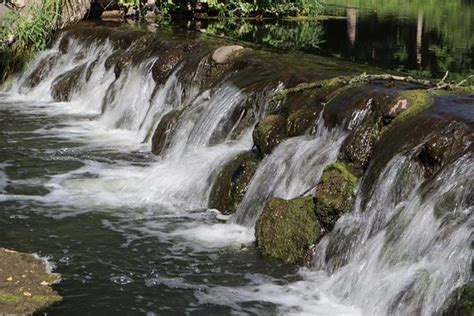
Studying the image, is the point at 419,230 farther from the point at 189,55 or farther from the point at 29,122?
the point at 29,122

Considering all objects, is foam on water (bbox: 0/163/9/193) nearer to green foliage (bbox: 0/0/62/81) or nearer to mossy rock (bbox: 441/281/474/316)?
mossy rock (bbox: 441/281/474/316)

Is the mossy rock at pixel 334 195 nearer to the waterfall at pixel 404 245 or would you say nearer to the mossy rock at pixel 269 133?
the waterfall at pixel 404 245

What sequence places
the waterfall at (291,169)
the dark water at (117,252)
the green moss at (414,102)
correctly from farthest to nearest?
1. the waterfall at (291,169)
2. the green moss at (414,102)
3. the dark water at (117,252)

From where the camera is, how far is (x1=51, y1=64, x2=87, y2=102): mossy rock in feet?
58.1

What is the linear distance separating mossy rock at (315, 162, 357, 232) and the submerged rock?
2.70 m

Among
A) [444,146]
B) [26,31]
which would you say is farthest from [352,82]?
[26,31]

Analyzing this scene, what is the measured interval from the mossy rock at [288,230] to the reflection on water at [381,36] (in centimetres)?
820

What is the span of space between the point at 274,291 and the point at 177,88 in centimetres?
705

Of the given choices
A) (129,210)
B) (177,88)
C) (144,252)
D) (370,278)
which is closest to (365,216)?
(370,278)

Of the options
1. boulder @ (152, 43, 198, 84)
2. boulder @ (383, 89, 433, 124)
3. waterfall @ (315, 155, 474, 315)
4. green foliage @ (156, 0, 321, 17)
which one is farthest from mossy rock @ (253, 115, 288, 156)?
green foliage @ (156, 0, 321, 17)

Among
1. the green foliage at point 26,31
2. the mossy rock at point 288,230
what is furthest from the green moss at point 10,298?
the green foliage at point 26,31

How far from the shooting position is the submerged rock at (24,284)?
281 inches

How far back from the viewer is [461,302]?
5922 mm

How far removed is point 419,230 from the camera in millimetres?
7309
